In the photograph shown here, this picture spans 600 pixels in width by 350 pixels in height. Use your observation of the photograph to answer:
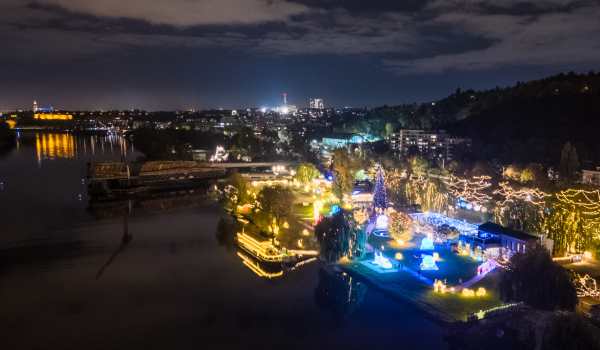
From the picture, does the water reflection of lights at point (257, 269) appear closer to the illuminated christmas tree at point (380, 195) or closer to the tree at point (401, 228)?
the tree at point (401, 228)

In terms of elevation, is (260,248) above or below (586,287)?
below

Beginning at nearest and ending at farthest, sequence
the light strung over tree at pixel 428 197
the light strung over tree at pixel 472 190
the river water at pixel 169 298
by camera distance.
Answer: the river water at pixel 169 298, the light strung over tree at pixel 472 190, the light strung over tree at pixel 428 197

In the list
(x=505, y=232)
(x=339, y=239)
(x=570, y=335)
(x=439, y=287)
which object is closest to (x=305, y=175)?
(x=339, y=239)

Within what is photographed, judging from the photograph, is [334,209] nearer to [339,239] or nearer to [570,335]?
[339,239]

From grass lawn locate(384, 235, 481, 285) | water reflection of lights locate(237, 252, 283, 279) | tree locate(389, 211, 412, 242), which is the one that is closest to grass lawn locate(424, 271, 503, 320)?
grass lawn locate(384, 235, 481, 285)

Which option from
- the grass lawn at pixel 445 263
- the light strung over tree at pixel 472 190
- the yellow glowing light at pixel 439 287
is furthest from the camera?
the light strung over tree at pixel 472 190

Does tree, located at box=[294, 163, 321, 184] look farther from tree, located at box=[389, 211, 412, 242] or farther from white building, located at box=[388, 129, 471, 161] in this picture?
tree, located at box=[389, 211, 412, 242]

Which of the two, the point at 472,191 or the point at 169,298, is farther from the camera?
the point at 472,191

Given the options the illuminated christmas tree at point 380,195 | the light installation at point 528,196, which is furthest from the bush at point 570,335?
the illuminated christmas tree at point 380,195
